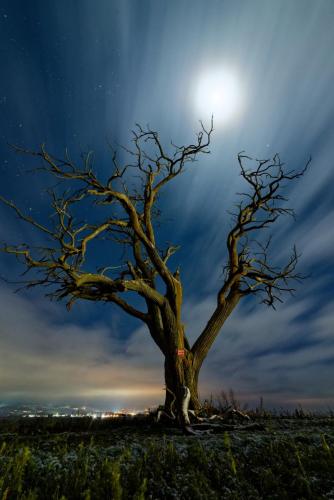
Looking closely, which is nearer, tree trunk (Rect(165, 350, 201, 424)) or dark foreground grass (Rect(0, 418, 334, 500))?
dark foreground grass (Rect(0, 418, 334, 500))

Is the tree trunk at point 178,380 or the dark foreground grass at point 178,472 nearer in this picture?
the dark foreground grass at point 178,472

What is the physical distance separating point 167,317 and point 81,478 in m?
6.85

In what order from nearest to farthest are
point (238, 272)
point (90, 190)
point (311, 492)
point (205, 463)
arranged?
point (311, 492) → point (205, 463) → point (90, 190) → point (238, 272)

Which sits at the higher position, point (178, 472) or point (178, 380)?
point (178, 380)

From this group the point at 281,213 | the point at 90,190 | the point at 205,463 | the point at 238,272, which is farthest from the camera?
the point at 281,213

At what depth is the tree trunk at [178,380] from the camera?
31.6ft

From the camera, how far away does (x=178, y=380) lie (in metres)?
9.77

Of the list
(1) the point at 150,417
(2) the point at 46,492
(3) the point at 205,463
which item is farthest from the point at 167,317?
(2) the point at 46,492

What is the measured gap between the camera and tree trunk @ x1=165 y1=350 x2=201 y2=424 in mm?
9641

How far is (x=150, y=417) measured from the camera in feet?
35.4

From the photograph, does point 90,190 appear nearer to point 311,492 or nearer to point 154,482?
point 154,482

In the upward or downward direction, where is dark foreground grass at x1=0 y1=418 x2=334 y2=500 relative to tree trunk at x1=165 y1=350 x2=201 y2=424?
downward

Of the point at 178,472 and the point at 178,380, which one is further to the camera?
the point at 178,380

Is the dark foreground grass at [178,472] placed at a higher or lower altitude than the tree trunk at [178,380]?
lower
